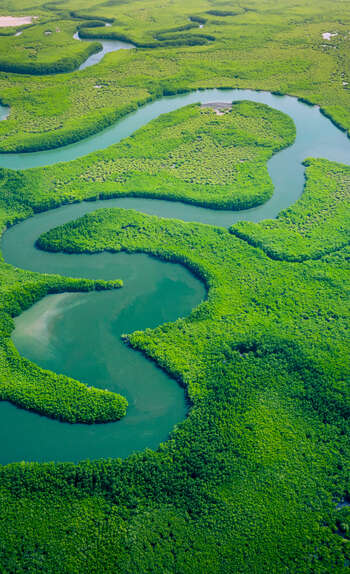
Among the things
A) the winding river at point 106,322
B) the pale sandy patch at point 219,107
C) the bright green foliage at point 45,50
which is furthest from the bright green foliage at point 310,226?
the bright green foliage at point 45,50

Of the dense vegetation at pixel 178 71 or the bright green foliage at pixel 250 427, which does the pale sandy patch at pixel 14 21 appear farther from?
the bright green foliage at pixel 250 427

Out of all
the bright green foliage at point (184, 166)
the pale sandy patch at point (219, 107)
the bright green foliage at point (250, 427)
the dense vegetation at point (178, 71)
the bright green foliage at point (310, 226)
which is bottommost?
the bright green foliage at point (250, 427)

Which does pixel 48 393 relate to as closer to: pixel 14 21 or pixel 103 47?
pixel 103 47

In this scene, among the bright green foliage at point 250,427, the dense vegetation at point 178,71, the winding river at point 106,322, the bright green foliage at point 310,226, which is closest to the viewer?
the bright green foliage at point 250,427

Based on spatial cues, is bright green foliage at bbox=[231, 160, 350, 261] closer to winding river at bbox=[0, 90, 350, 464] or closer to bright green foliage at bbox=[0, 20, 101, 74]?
winding river at bbox=[0, 90, 350, 464]

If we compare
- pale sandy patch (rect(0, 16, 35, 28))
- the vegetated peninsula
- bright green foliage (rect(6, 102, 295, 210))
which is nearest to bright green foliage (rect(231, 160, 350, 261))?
the vegetated peninsula
